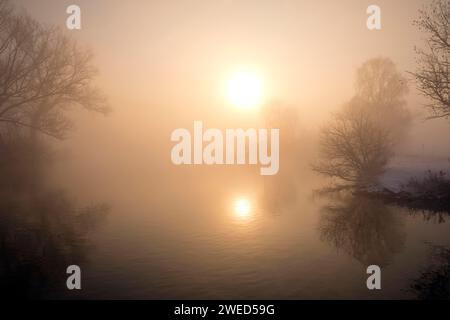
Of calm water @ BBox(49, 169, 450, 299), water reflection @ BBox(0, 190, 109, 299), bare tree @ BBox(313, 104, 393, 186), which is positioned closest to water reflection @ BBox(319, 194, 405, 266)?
calm water @ BBox(49, 169, 450, 299)

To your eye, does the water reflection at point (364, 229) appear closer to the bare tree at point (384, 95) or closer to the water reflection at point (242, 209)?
the water reflection at point (242, 209)

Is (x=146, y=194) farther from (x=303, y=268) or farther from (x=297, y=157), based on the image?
(x=297, y=157)

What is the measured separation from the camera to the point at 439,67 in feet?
65.4

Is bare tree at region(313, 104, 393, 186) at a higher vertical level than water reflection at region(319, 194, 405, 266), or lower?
higher

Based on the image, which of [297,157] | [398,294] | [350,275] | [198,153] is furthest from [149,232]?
[297,157]

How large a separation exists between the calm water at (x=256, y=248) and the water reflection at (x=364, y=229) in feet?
0.16

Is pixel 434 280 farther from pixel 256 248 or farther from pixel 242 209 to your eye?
pixel 242 209

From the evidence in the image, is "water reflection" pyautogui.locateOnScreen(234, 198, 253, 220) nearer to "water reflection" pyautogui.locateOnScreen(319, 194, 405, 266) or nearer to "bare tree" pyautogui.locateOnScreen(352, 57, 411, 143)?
"water reflection" pyautogui.locateOnScreen(319, 194, 405, 266)

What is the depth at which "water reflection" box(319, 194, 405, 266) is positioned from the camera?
45.6 ft

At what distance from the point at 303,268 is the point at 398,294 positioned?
325cm

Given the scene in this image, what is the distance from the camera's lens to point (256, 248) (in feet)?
46.4

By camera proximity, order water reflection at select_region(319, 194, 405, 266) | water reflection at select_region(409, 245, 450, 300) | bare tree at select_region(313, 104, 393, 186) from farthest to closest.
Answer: bare tree at select_region(313, 104, 393, 186), water reflection at select_region(319, 194, 405, 266), water reflection at select_region(409, 245, 450, 300)

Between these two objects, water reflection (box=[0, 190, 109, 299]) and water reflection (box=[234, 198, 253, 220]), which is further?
water reflection (box=[234, 198, 253, 220])

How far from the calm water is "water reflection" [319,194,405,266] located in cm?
5
